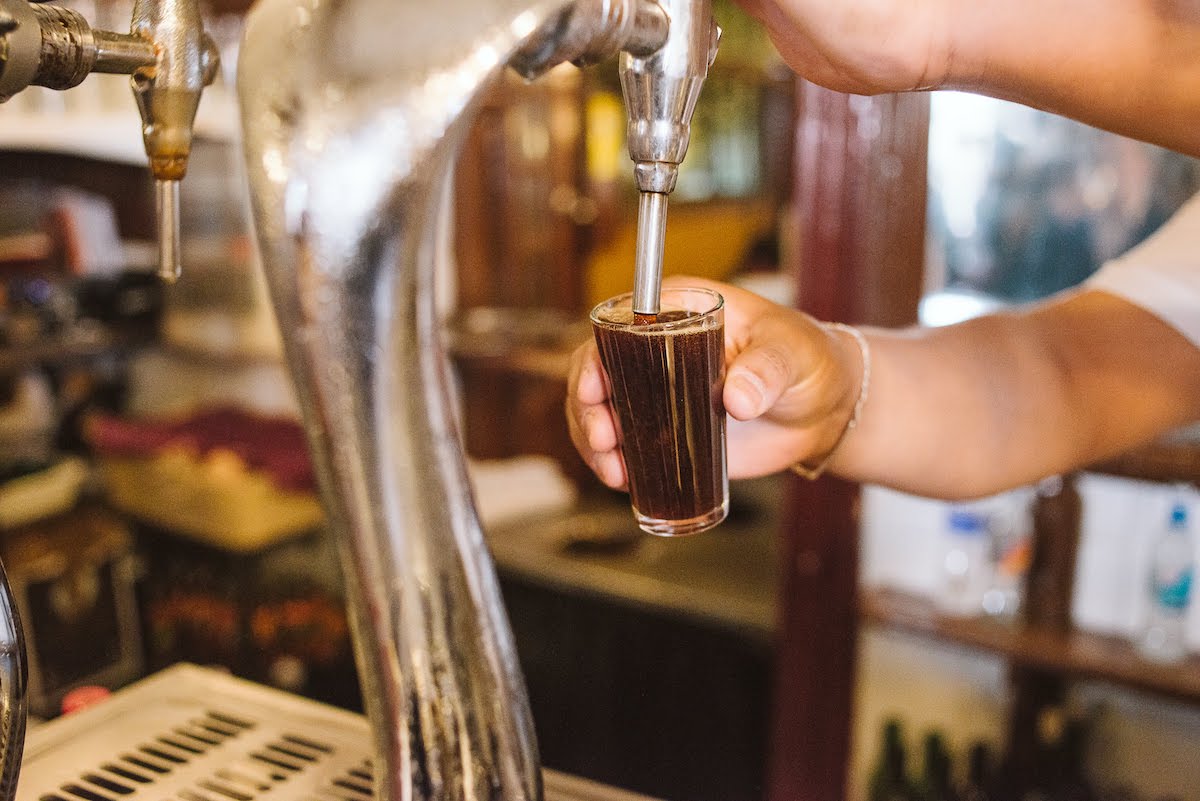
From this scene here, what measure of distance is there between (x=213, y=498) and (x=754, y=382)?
8.53 feet

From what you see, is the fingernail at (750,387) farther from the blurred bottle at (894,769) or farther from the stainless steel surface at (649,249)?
the blurred bottle at (894,769)

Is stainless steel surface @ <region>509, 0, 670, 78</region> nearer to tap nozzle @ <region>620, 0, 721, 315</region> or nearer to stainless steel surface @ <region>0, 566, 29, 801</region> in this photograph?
tap nozzle @ <region>620, 0, 721, 315</region>

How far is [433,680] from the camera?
0.42 metres

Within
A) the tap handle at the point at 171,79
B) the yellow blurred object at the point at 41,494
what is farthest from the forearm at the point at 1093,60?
the yellow blurred object at the point at 41,494

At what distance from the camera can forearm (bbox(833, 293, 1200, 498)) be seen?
3.38ft

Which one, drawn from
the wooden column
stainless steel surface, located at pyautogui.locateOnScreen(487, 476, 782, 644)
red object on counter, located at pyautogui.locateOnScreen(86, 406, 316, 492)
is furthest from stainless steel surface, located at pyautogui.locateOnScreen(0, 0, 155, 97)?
red object on counter, located at pyautogui.locateOnScreen(86, 406, 316, 492)

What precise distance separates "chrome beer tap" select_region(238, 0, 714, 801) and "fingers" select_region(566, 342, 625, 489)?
390 millimetres

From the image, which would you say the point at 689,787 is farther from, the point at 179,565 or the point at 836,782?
the point at 179,565

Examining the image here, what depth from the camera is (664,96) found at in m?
0.46

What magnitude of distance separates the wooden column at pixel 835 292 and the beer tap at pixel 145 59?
1578 mm

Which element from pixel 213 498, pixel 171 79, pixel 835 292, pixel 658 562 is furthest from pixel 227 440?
pixel 171 79

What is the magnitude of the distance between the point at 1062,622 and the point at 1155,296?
99cm

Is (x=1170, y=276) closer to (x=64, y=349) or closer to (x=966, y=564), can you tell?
(x=966, y=564)

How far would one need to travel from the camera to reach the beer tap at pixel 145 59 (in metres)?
0.46
